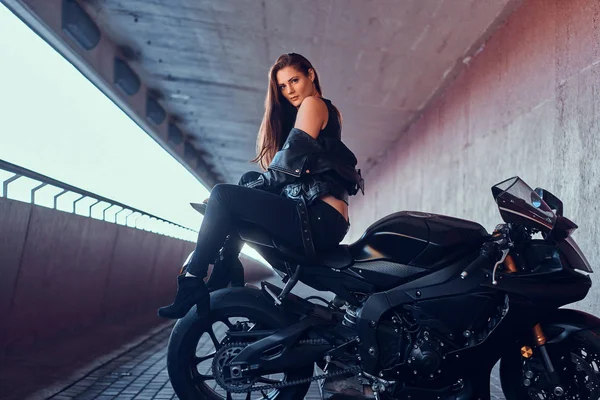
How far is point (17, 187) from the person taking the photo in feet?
14.9

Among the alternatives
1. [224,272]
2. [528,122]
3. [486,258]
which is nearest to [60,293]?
[224,272]

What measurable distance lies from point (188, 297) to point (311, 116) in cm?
107

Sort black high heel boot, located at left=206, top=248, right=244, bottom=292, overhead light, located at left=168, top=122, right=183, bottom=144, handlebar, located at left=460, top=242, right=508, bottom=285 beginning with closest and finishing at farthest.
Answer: handlebar, located at left=460, top=242, right=508, bottom=285 < black high heel boot, located at left=206, top=248, right=244, bottom=292 < overhead light, located at left=168, top=122, right=183, bottom=144

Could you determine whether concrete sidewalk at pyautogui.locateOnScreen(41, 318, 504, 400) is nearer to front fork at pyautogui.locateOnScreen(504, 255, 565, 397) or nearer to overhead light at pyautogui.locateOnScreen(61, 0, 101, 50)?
front fork at pyautogui.locateOnScreen(504, 255, 565, 397)

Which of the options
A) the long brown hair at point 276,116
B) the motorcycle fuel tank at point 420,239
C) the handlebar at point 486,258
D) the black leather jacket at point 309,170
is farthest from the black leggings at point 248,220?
the handlebar at point 486,258

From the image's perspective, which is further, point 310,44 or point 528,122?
point 310,44

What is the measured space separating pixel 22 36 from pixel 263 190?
6361mm

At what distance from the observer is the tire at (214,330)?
116 inches

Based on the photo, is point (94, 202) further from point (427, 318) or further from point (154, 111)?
point (154, 111)

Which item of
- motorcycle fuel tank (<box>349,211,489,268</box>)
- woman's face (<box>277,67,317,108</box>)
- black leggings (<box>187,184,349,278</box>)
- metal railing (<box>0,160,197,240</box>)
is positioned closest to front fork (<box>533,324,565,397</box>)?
motorcycle fuel tank (<box>349,211,489,268</box>)

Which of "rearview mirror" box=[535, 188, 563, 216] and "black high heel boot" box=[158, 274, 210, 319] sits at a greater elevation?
"rearview mirror" box=[535, 188, 563, 216]

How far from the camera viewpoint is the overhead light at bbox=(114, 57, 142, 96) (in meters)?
11.1

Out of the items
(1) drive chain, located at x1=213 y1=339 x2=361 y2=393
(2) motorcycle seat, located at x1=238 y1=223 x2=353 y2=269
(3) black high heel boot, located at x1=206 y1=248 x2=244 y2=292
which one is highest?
(2) motorcycle seat, located at x1=238 y1=223 x2=353 y2=269

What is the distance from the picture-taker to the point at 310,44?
31.0 ft
